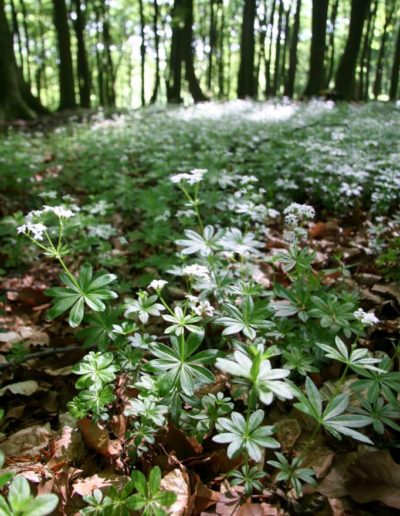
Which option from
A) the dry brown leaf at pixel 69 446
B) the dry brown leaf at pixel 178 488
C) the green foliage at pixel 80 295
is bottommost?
the dry brown leaf at pixel 69 446

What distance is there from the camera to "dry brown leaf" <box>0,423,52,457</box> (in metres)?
1.95

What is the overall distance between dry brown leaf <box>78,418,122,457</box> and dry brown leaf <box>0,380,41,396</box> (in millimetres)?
618

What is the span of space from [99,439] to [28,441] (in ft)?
1.45

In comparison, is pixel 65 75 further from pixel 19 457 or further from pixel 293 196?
pixel 19 457

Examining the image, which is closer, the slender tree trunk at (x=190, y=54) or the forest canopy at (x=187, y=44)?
the forest canopy at (x=187, y=44)

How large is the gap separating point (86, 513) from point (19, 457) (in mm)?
647

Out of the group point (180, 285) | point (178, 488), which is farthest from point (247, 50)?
point (178, 488)

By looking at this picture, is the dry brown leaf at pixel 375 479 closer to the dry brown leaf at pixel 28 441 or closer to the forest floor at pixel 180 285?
the forest floor at pixel 180 285

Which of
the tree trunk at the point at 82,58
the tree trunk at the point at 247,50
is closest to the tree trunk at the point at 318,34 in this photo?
the tree trunk at the point at 247,50

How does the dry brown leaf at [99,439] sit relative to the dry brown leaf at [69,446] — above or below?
above

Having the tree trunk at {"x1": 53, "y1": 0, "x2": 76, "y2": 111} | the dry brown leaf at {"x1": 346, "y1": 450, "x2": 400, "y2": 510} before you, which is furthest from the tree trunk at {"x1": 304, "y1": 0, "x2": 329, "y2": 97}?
the dry brown leaf at {"x1": 346, "y1": 450, "x2": 400, "y2": 510}

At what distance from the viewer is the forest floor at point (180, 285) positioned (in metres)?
1.66

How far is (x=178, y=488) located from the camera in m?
1.61

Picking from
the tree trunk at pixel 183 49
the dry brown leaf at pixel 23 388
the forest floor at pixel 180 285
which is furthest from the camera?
the tree trunk at pixel 183 49
